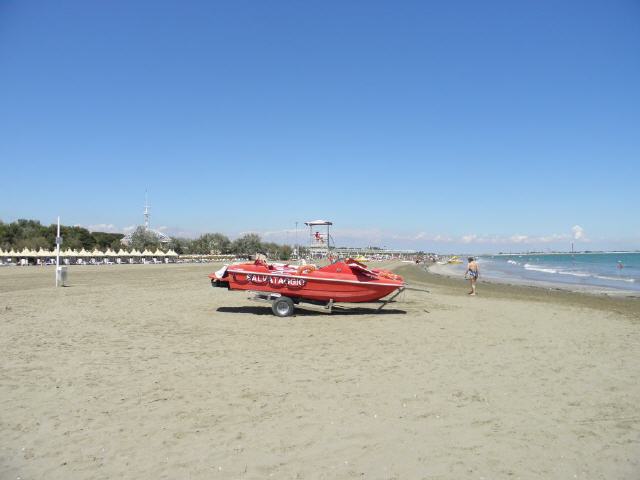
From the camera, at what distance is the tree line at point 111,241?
78863mm

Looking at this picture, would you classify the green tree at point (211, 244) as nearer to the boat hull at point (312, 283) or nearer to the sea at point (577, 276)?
the sea at point (577, 276)

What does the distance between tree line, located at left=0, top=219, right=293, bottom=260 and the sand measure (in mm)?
55138

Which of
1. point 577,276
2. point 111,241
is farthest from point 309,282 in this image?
point 111,241

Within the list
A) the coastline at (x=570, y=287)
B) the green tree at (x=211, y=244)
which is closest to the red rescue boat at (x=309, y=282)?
the coastline at (x=570, y=287)

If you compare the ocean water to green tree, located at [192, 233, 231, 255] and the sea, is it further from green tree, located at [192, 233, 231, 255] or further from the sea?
green tree, located at [192, 233, 231, 255]

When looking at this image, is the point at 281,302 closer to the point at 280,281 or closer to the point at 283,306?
the point at 283,306

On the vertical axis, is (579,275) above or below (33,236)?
below

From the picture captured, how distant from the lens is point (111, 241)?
11325cm

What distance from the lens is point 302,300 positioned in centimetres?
1245

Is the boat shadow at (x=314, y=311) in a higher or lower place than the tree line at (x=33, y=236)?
lower

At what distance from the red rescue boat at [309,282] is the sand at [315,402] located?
236cm

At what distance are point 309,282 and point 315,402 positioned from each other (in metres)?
7.15

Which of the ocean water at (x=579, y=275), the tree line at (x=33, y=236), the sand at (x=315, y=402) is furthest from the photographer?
the tree line at (x=33, y=236)

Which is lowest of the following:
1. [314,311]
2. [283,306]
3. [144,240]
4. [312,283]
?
[314,311]
